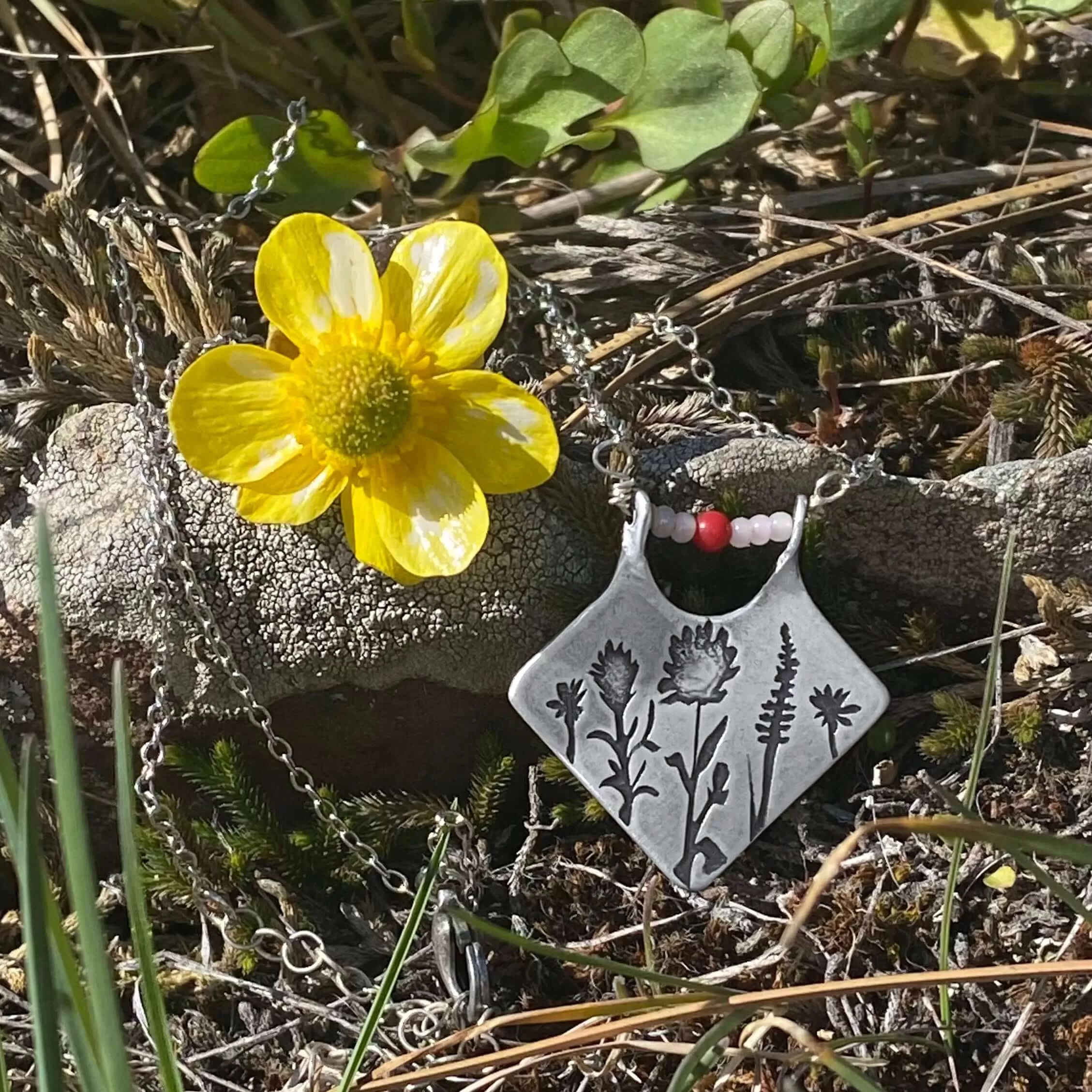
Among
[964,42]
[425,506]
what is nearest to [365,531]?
[425,506]

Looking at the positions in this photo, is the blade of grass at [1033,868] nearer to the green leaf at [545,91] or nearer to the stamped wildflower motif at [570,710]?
the stamped wildflower motif at [570,710]

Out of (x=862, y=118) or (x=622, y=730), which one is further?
(x=862, y=118)

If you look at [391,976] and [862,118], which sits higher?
[862,118]

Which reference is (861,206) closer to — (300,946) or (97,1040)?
(300,946)

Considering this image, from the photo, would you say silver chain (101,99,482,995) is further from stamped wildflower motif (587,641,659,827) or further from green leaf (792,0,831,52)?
green leaf (792,0,831,52)

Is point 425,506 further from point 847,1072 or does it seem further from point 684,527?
point 847,1072

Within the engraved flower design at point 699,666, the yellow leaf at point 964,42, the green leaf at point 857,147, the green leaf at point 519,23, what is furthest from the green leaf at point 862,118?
the engraved flower design at point 699,666

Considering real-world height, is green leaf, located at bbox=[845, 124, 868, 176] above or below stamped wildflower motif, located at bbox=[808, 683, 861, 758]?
above

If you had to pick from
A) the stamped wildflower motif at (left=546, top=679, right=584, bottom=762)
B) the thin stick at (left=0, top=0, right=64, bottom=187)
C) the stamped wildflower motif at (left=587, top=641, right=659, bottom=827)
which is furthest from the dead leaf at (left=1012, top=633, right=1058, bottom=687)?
the thin stick at (left=0, top=0, right=64, bottom=187)
